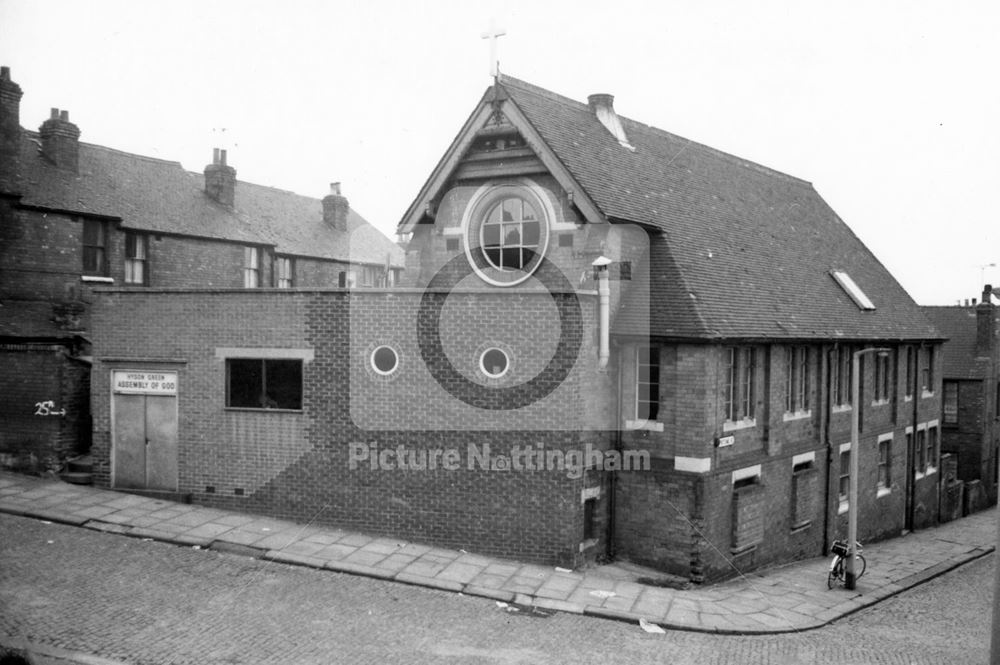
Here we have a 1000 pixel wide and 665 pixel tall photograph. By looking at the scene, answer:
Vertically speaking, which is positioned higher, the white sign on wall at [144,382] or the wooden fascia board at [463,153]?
Answer: the wooden fascia board at [463,153]

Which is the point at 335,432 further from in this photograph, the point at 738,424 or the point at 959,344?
the point at 959,344

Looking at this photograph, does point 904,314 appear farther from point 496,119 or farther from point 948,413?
point 496,119

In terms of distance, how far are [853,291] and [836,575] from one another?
33.5 feet

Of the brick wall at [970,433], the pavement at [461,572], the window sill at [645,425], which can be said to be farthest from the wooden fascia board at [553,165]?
the brick wall at [970,433]

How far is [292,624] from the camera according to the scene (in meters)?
11.4

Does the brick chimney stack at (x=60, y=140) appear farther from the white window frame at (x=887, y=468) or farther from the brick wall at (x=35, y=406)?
the white window frame at (x=887, y=468)

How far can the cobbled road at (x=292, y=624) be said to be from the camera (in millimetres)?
10633

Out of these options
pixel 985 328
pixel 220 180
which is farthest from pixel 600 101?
pixel 985 328

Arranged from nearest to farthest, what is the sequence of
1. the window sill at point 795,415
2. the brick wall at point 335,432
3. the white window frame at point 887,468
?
the brick wall at point 335,432
the window sill at point 795,415
the white window frame at point 887,468

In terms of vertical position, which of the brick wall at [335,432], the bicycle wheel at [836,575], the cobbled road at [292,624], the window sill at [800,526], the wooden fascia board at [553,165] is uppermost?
the wooden fascia board at [553,165]

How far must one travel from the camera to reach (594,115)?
72.3ft

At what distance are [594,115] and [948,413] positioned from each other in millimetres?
26560

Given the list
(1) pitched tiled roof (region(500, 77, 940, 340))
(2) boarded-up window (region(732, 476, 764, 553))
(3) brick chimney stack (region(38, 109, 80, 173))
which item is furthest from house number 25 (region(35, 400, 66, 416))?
(2) boarded-up window (region(732, 476, 764, 553))

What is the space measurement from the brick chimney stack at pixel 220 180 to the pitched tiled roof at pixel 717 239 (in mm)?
17871
